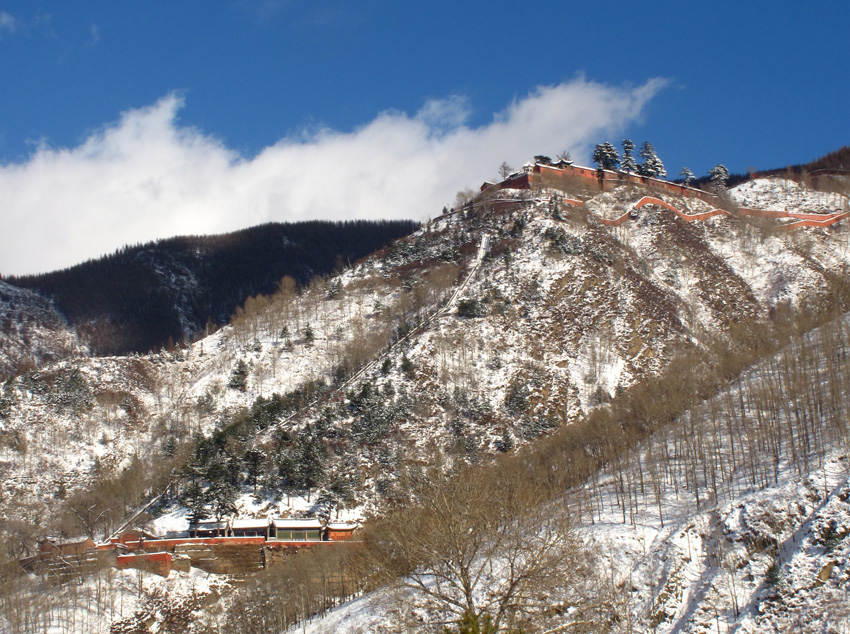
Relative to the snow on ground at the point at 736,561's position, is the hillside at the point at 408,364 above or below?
above

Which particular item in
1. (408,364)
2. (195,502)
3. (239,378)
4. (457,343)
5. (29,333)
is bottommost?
(195,502)

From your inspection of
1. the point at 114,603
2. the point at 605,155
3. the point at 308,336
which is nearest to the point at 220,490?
the point at 114,603

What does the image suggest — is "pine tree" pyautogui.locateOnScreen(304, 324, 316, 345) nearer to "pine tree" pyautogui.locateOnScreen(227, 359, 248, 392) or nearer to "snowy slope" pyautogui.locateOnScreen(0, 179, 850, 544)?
"snowy slope" pyautogui.locateOnScreen(0, 179, 850, 544)

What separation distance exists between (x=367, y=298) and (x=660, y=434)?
51578 millimetres

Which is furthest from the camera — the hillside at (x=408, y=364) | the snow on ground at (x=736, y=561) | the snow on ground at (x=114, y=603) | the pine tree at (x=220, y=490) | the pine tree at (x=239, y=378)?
the pine tree at (x=239, y=378)

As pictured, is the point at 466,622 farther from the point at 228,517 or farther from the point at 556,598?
the point at 228,517

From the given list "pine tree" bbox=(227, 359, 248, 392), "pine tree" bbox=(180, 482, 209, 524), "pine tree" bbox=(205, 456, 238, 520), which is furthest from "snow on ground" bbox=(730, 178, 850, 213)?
"pine tree" bbox=(180, 482, 209, 524)

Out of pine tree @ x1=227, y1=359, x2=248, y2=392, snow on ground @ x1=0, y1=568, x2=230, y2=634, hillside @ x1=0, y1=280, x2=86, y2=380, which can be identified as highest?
hillside @ x1=0, y1=280, x2=86, y2=380

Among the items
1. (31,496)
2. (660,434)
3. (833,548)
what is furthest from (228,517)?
(833,548)

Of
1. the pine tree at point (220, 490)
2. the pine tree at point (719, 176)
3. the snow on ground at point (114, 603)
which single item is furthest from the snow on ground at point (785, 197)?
the snow on ground at point (114, 603)

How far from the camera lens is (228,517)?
73.2 metres

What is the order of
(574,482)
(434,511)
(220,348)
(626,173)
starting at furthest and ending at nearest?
1. (626,173)
2. (220,348)
3. (574,482)
4. (434,511)

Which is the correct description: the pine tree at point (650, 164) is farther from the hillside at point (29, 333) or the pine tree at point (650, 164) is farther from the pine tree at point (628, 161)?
the hillside at point (29, 333)

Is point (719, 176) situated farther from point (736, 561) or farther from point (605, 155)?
point (736, 561)
